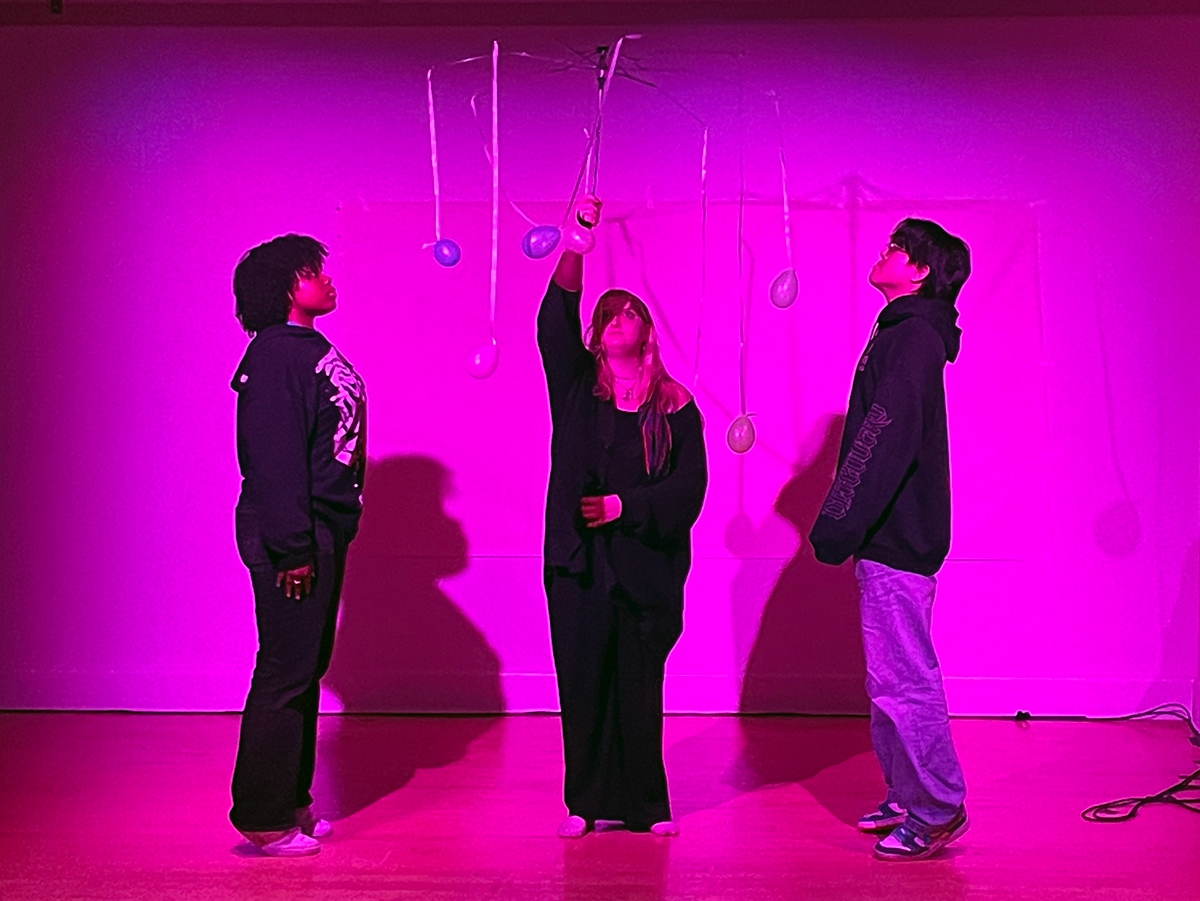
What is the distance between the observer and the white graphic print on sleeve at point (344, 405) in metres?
3.67

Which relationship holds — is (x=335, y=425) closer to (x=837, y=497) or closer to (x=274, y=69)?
(x=837, y=497)

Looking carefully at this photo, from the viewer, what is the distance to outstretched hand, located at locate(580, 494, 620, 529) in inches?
147

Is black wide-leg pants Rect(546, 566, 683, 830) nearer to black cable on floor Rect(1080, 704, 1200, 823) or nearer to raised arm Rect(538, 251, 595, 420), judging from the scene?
raised arm Rect(538, 251, 595, 420)

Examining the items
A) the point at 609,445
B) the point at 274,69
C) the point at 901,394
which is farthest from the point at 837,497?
the point at 274,69

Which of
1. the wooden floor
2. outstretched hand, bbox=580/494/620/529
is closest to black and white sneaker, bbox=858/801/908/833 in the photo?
the wooden floor

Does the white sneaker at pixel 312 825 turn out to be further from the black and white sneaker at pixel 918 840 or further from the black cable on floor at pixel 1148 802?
the black cable on floor at pixel 1148 802

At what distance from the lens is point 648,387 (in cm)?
386

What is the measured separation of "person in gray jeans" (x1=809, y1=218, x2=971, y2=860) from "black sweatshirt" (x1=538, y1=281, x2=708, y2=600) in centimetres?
41

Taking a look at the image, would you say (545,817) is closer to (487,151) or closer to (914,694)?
(914,694)

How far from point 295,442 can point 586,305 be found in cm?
204

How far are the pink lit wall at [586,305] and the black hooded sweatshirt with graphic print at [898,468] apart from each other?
1.74 metres

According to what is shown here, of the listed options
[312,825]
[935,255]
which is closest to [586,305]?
[935,255]

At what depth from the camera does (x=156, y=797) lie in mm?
4184

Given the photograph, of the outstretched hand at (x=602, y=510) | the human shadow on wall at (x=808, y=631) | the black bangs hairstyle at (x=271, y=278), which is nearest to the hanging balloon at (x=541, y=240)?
the black bangs hairstyle at (x=271, y=278)
